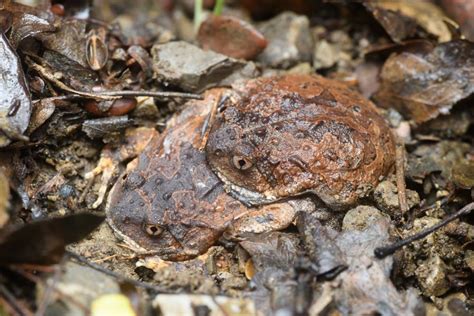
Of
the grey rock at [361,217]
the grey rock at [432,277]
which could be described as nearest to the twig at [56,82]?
the grey rock at [361,217]

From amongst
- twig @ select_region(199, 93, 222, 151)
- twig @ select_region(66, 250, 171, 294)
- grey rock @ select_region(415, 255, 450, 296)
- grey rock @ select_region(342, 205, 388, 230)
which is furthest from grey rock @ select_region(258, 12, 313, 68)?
twig @ select_region(66, 250, 171, 294)

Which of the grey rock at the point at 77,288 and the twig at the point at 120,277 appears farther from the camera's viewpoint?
the twig at the point at 120,277

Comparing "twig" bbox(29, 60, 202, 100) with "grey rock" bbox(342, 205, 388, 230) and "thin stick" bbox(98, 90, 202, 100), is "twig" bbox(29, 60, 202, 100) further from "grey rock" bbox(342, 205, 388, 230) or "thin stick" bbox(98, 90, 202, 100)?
"grey rock" bbox(342, 205, 388, 230)

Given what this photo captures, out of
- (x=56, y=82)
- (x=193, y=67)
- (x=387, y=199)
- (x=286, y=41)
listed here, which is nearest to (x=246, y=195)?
(x=387, y=199)

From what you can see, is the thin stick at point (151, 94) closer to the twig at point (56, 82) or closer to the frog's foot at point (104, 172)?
the twig at point (56, 82)

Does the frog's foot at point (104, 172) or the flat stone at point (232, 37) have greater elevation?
the flat stone at point (232, 37)

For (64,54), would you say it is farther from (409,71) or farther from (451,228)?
(451,228)
